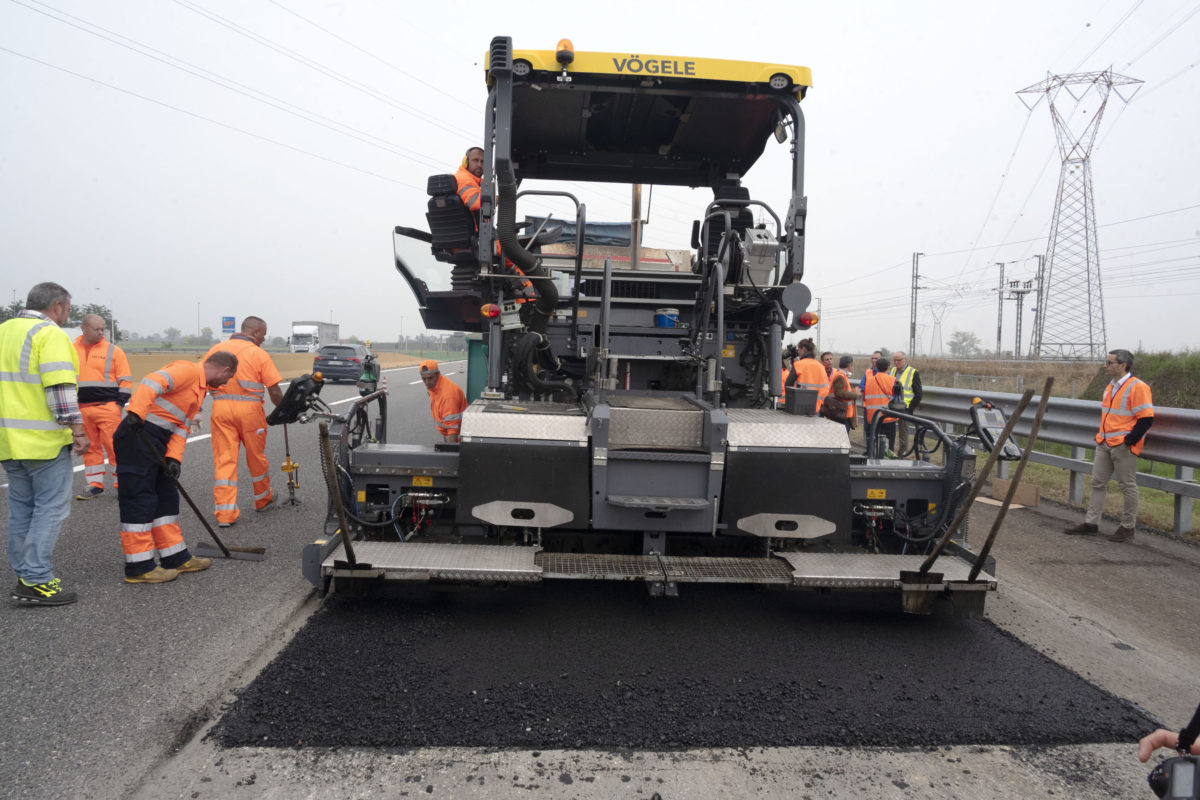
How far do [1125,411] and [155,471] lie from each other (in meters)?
7.66

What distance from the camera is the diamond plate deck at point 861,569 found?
408 centimetres

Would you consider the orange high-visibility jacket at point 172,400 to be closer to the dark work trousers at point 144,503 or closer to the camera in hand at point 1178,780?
the dark work trousers at point 144,503

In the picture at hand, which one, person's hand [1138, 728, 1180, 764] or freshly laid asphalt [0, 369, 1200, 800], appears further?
freshly laid asphalt [0, 369, 1200, 800]

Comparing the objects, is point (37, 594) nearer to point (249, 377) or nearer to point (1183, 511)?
point (249, 377)

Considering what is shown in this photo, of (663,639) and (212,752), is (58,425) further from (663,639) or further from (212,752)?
(663,639)

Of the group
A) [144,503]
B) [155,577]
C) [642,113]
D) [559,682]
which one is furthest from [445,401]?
[559,682]

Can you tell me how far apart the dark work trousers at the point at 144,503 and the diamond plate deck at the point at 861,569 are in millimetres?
3954

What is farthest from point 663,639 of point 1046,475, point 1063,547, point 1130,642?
point 1046,475

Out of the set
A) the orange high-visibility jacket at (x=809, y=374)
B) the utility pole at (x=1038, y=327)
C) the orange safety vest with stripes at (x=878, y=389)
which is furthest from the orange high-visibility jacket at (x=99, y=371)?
the utility pole at (x=1038, y=327)

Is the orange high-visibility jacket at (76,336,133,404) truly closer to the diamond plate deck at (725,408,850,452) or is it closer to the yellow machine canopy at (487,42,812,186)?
the yellow machine canopy at (487,42,812,186)

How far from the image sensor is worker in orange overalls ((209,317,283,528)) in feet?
21.0

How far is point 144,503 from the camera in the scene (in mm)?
4863

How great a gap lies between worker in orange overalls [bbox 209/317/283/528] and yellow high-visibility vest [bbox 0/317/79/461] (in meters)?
1.93

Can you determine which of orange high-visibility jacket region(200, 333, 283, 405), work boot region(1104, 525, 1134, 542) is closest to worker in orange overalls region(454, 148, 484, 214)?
orange high-visibility jacket region(200, 333, 283, 405)
